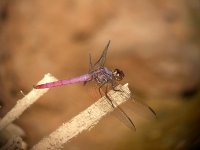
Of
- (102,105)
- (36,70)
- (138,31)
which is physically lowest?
(102,105)

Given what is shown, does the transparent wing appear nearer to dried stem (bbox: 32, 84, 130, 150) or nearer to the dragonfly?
the dragonfly

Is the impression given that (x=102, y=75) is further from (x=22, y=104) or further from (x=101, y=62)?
(x=22, y=104)

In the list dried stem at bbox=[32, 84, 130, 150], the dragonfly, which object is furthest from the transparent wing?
dried stem at bbox=[32, 84, 130, 150]

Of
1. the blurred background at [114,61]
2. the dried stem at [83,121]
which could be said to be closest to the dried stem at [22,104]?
the blurred background at [114,61]

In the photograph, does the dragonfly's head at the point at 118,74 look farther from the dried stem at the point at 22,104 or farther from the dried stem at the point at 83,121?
the dried stem at the point at 22,104

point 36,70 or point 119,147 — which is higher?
point 36,70

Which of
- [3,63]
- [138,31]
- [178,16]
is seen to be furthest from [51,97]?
[178,16]

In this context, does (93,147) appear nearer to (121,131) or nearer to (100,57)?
(121,131)

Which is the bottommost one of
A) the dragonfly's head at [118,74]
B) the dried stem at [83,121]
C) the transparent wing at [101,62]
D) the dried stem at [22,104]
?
the dried stem at [83,121]
